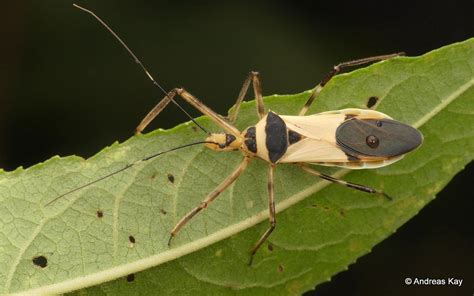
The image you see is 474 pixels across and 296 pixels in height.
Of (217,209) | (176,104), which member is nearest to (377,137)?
(217,209)

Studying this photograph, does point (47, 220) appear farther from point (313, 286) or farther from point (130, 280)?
point (313, 286)

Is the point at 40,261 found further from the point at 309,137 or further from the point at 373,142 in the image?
the point at 373,142

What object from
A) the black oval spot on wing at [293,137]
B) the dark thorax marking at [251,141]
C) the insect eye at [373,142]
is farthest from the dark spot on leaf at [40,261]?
the insect eye at [373,142]

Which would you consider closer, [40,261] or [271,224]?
[40,261]

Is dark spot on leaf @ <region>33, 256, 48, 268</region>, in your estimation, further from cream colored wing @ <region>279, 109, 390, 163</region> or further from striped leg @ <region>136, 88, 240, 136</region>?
cream colored wing @ <region>279, 109, 390, 163</region>

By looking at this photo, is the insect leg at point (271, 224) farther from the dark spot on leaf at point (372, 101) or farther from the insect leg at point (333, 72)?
the dark spot on leaf at point (372, 101)

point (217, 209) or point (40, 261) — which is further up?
point (217, 209)

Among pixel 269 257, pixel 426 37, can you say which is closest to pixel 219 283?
pixel 269 257

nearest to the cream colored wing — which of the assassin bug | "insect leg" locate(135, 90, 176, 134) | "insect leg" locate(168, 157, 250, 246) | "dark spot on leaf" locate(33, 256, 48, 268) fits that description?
the assassin bug
